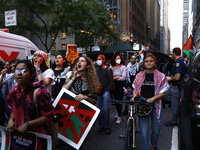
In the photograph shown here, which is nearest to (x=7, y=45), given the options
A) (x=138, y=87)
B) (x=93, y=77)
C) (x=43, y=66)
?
(x=43, y=66)

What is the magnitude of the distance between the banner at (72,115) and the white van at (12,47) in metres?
3.46

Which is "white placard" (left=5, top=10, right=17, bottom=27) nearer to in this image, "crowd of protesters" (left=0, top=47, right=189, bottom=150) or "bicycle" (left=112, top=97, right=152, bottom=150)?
"crowd of protesters" (left=0, top=47, right=189, bottom=150)

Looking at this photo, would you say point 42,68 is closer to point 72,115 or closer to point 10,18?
point 72,115

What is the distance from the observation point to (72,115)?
11.8 ft

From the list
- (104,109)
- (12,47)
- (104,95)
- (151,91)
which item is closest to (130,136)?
(151,91)

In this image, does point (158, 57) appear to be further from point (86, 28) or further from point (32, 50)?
point (86, 28)

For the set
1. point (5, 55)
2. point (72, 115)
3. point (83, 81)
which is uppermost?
point (5, 55)

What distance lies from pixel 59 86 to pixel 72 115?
1480mm

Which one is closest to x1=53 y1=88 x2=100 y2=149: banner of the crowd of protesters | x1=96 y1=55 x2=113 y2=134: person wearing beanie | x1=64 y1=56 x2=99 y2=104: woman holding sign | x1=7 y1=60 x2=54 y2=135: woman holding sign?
the crowd of protesters

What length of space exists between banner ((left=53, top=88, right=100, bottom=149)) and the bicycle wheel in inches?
28.0

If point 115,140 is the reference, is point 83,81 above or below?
above

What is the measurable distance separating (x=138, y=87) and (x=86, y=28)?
14.6m

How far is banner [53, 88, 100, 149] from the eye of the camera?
11.5 ft

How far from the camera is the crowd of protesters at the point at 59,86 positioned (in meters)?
2.34
